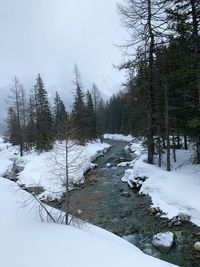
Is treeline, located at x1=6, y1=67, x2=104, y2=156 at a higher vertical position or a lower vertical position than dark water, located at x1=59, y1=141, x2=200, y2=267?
higher

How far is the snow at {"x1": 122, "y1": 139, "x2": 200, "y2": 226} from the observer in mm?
12633

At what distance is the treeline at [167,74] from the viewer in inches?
567

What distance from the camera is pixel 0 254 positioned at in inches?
280

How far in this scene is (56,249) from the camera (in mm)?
7438

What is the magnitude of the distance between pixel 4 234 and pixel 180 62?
39.3 feet

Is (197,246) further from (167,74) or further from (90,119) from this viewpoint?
(90,119)

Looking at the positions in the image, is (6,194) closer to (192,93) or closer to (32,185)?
(32,185)

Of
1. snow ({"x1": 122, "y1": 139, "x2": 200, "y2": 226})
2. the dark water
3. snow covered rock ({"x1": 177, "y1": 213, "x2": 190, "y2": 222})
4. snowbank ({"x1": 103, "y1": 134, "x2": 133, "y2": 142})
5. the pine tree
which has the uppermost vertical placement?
the pine tree

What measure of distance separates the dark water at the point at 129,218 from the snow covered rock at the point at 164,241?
17 cm

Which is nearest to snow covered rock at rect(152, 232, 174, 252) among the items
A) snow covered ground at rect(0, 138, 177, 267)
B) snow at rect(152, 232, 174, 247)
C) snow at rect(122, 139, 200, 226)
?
snow at rect(152, 232, 174, 247)

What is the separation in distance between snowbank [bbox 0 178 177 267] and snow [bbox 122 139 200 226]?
16.8 ft

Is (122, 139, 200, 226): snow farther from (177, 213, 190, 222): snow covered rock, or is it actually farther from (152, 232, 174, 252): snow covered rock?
(152, 232, 174, 252): snow covered rock

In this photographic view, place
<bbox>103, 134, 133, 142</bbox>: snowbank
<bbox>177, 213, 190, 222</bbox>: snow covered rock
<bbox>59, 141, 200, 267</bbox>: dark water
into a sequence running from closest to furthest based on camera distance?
<bbox>59, 141, 200, 267</bbox>: dark water → <bbox>177, 213, 190, 222</bbox>: snow covered rock → <bbox>103, 134, 133, 142</bbox>: snowbank

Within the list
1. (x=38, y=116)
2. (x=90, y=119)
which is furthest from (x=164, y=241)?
(x=90, y=119)
